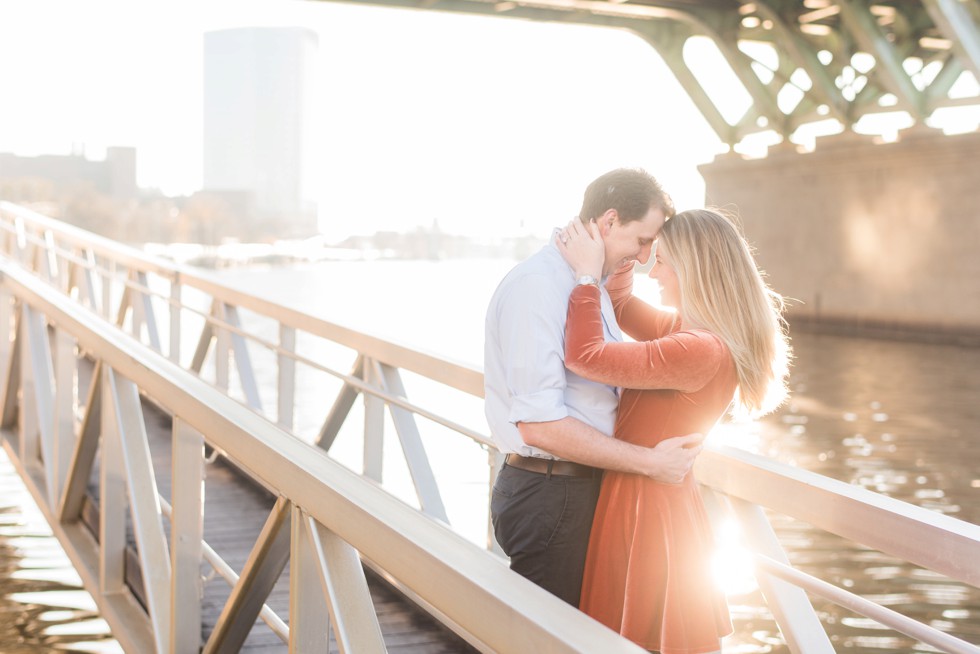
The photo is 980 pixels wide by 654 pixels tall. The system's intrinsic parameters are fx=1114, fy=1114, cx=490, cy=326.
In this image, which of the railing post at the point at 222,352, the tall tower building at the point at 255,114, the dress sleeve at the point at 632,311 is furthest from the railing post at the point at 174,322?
the tall tower building at the point at 255,114

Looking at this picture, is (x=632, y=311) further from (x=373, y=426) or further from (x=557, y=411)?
(x=373, y=426)

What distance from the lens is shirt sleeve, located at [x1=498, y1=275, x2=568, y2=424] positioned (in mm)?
2293

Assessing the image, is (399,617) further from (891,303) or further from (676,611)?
(891,303)

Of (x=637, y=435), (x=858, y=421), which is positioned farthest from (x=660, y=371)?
(x=858, y=421)

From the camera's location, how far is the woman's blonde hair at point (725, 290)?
2.26 m

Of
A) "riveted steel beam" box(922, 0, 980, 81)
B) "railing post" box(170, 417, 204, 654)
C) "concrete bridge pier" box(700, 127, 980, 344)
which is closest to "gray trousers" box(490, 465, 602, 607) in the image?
"railing post" box(170, 417, 204, 654)

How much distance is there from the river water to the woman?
0.29 metres

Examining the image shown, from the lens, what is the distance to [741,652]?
5.27m

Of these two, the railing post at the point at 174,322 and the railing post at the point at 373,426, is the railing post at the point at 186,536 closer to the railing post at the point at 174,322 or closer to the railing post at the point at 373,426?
the railing post at the point at 373,426

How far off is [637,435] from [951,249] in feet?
66.5

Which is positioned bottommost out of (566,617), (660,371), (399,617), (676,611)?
(399,617)

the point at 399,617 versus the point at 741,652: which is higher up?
the point at 399,617

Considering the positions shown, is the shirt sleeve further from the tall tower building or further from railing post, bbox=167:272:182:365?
the tall tower building

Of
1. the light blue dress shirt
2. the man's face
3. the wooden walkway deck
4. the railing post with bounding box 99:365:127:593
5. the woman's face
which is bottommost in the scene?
the wooden walkway deck
